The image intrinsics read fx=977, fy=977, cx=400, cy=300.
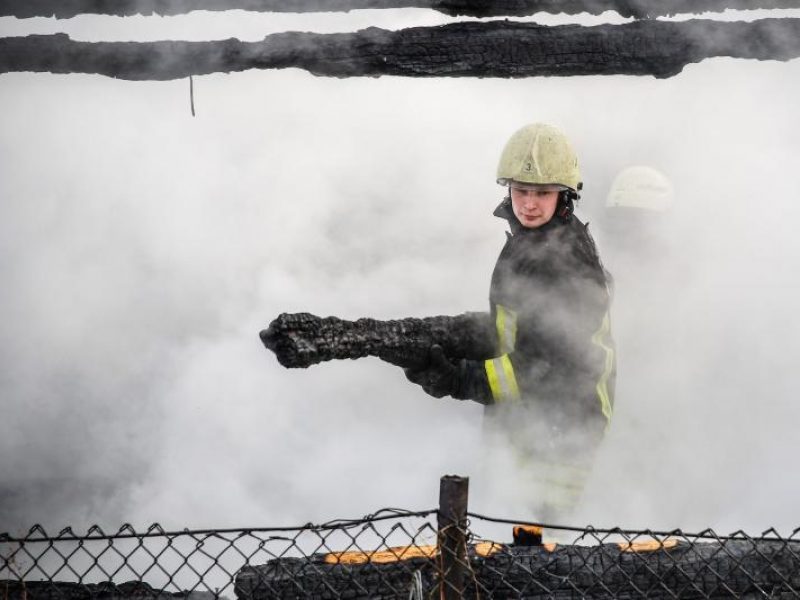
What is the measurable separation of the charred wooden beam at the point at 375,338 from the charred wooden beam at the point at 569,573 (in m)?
0.90

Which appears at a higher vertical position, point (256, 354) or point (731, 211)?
point (731, 211)

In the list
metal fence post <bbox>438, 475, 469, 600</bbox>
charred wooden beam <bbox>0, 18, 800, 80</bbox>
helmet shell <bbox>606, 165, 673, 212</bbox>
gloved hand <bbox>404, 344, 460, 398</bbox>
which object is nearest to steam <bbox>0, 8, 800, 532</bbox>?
helmet shell <bbox>606, 165, 673, 212</bbox>

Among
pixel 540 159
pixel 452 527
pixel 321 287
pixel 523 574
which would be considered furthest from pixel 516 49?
pixel 452 527

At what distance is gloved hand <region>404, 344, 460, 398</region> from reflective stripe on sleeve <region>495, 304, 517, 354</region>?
28cm

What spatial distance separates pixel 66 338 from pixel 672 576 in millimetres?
4171

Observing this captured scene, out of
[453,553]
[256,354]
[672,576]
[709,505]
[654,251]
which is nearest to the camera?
[453,553]

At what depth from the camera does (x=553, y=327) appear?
4.82m

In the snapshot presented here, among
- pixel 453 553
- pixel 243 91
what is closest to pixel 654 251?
pixel 243 91

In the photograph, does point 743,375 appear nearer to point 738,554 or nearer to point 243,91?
point 738,554

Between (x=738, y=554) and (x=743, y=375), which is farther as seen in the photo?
(x=743, y=375)

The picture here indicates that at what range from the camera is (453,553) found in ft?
10.7

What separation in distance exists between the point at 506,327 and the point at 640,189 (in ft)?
4.42

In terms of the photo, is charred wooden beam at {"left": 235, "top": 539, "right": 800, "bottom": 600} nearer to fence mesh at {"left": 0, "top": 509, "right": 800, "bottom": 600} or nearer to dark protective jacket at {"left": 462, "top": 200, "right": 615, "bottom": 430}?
fence mesh at {"left": 0, "top": 509, "right": 800, "bottom": 600}

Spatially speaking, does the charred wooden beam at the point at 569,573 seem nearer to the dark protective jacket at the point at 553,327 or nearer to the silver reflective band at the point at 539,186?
the dark protective jacket at the point at 553,327
